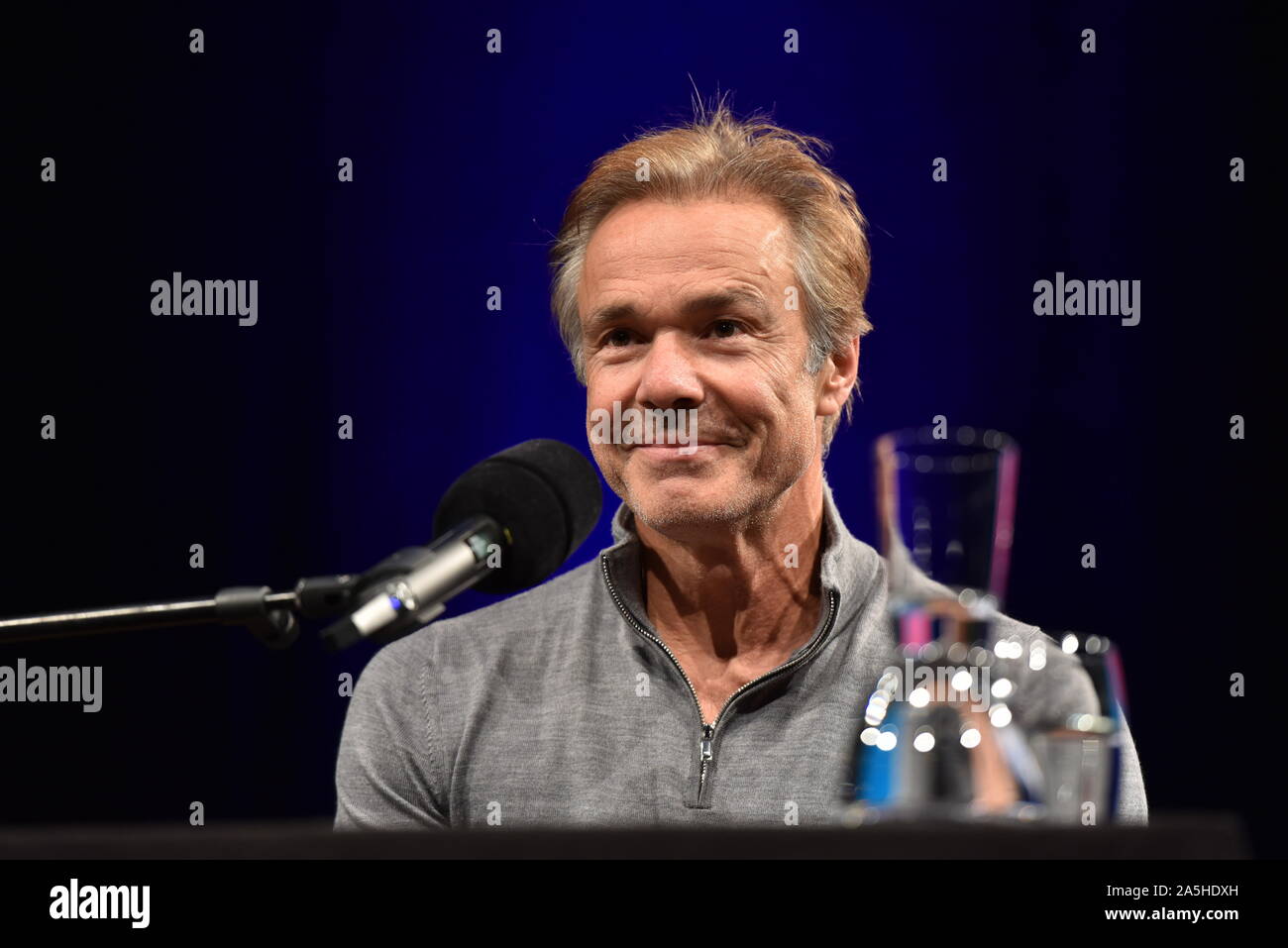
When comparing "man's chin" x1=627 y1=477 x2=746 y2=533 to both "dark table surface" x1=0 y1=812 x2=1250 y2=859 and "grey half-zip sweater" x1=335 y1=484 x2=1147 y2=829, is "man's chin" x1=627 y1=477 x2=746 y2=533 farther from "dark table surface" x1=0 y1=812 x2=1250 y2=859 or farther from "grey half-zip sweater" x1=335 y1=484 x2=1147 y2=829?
"dark table surface" x1=0 y1=812 x2=1250 y2=859

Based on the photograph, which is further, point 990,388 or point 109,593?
point 109,593

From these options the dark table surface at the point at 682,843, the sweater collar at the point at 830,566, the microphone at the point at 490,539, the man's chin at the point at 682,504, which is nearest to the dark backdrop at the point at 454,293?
the sweater collar at the point at 830,566

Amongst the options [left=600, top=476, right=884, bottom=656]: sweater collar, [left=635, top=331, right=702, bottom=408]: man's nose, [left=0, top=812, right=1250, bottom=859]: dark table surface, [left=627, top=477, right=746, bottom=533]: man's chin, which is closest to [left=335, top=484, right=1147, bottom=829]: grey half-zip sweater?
[left=600, top=476, right=884, bottom=656]: sweater collar

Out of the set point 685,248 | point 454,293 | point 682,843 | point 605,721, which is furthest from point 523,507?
point 454,293

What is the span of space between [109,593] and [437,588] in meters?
1.93

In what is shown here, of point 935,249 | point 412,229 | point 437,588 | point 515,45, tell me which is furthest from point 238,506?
point 437,588

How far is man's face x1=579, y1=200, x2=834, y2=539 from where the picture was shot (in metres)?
2.06

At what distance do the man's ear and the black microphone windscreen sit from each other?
0.89 metres

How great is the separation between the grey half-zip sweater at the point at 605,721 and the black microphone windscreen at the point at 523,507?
2.04 feet

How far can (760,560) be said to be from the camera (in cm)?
217

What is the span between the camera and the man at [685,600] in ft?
6.61

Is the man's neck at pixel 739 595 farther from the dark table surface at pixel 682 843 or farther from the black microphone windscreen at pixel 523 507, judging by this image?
the dark table surface at pixel 682 843

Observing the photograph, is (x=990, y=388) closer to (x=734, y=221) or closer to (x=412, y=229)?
(x=734, y=221)
